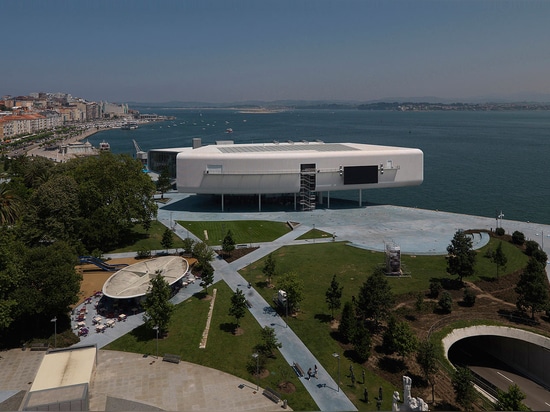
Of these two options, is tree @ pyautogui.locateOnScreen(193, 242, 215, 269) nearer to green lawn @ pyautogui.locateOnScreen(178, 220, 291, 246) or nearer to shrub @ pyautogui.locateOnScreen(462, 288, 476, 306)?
green lawn @ pyautogui.locateOnScreen(178, 220, 291, 246)

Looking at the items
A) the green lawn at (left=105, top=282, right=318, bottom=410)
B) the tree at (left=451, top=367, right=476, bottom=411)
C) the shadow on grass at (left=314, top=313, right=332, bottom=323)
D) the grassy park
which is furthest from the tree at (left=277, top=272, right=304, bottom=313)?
the tree at (left=451, top=367, right=476, bottom=411)

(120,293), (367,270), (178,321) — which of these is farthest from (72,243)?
(367,270)

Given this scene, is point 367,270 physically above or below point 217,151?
below

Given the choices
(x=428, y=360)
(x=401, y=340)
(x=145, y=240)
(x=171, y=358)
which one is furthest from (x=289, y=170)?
(x=428, y=360)

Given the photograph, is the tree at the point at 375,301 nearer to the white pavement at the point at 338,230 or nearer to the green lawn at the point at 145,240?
the white pavement at the point at 338,230

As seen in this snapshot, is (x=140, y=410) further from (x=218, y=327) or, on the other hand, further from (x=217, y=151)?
(x=217, y=151)
